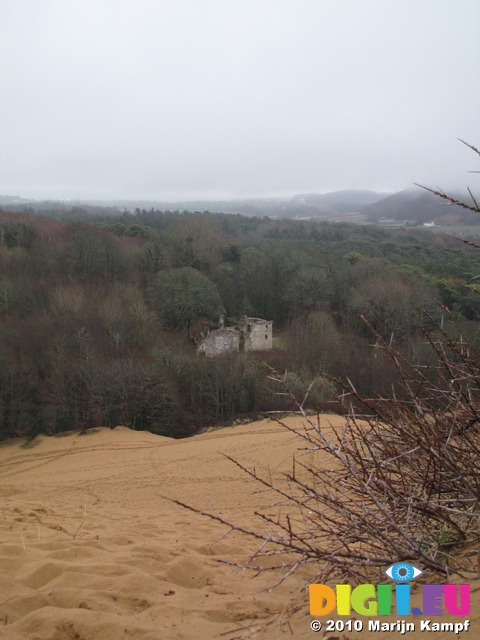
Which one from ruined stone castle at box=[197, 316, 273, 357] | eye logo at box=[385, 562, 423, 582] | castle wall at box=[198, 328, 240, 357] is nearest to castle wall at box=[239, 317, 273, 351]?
ruined stone castle at box=[197, 316, 273, 357]

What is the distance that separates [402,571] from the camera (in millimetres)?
2330

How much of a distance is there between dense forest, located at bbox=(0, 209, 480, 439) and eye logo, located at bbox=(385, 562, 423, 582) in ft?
11.8

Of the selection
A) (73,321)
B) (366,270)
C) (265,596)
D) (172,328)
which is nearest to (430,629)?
(265,596)

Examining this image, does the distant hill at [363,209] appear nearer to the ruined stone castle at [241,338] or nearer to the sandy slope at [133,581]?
the ruined stone castle at [241,338]

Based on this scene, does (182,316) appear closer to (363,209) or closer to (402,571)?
(402,571)

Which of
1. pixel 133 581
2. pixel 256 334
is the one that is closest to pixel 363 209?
pixel 256 334

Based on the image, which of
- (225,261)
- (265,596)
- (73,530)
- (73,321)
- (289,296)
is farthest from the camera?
(225,261)

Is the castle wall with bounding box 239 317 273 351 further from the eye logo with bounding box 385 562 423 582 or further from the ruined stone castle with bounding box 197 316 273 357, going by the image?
the eye logo with bounding box 385 562 423 582

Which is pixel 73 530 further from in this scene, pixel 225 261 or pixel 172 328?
pixel 225 261

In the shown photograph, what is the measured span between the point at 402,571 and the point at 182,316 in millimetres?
26034

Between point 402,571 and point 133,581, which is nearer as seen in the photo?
point 402,571

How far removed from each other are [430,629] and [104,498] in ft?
27.8

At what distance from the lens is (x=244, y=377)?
19141mm

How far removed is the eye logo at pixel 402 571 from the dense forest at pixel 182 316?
3587mm
